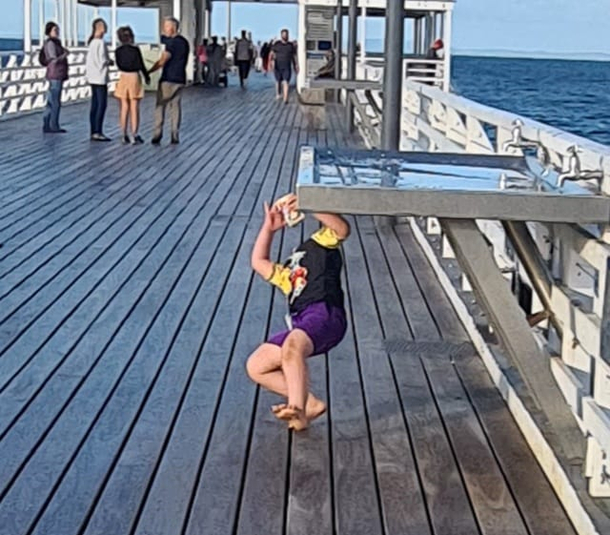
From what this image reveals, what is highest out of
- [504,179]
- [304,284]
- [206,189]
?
[504,179]

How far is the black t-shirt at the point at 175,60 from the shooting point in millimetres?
12430

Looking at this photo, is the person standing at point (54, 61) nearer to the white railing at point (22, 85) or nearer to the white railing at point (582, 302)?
the white railing at point (22, 85)

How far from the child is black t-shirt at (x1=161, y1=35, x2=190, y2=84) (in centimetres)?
911

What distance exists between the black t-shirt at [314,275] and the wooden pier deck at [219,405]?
421mm

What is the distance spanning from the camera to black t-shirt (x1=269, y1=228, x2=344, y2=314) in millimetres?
3592

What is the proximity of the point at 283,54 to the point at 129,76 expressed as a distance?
986 centimetres

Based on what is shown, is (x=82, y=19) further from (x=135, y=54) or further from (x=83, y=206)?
(x=83, y=206)

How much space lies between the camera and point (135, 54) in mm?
12328

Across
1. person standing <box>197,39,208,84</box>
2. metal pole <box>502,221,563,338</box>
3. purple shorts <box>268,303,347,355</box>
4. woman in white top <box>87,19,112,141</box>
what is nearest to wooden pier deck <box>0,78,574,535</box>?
purple shorts <box>268,303,347,355</box>

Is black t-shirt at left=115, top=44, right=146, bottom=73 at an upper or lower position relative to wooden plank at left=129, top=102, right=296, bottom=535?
upper

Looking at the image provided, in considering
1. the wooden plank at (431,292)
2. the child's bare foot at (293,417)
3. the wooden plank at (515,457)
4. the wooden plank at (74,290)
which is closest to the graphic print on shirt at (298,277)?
the child's bare foot at (293,417)

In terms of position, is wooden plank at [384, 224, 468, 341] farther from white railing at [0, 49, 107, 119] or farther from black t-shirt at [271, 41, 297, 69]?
black t-shirt at [271, 41, 297, 69]

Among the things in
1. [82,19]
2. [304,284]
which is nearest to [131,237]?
[304,284]

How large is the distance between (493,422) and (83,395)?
4.38 feet
